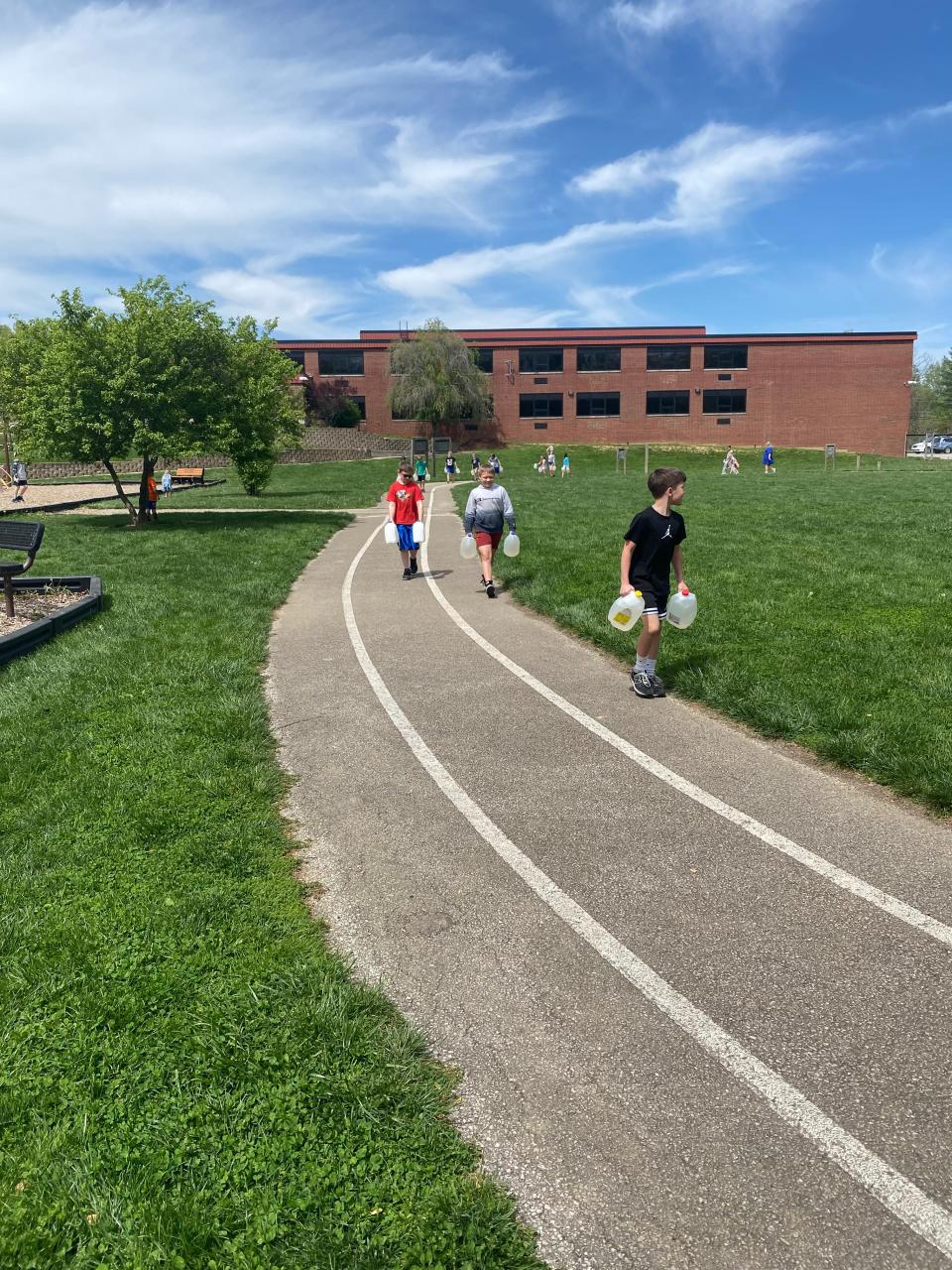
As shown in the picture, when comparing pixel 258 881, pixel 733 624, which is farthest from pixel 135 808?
pixel 733 624

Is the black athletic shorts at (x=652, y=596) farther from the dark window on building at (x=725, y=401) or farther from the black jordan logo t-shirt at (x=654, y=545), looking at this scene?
the dark window on building at (x=725, y=401)

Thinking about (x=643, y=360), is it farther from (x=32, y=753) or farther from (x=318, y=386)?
(x=32, y=753)

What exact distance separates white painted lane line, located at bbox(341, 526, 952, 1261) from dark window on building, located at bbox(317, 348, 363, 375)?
78.8 meters

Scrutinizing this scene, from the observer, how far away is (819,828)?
5.23 m

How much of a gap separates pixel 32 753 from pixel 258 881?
9.11ft

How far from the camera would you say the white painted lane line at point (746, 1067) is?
2.63 meters

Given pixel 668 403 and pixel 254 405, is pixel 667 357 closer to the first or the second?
pixel 668 403

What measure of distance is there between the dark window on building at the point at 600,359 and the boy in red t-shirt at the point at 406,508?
6868 cm

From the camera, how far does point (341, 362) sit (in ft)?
260

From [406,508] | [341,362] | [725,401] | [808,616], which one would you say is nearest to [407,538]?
[406,508]

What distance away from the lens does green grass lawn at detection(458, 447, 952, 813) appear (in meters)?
6.62

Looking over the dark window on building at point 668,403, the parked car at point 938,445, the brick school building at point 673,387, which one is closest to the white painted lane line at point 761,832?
the brick school building at point 673,387

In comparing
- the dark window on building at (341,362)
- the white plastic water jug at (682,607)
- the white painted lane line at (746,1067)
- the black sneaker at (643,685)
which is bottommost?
the white painted lane line at (746,1067)

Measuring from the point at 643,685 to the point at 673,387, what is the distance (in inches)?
2995
